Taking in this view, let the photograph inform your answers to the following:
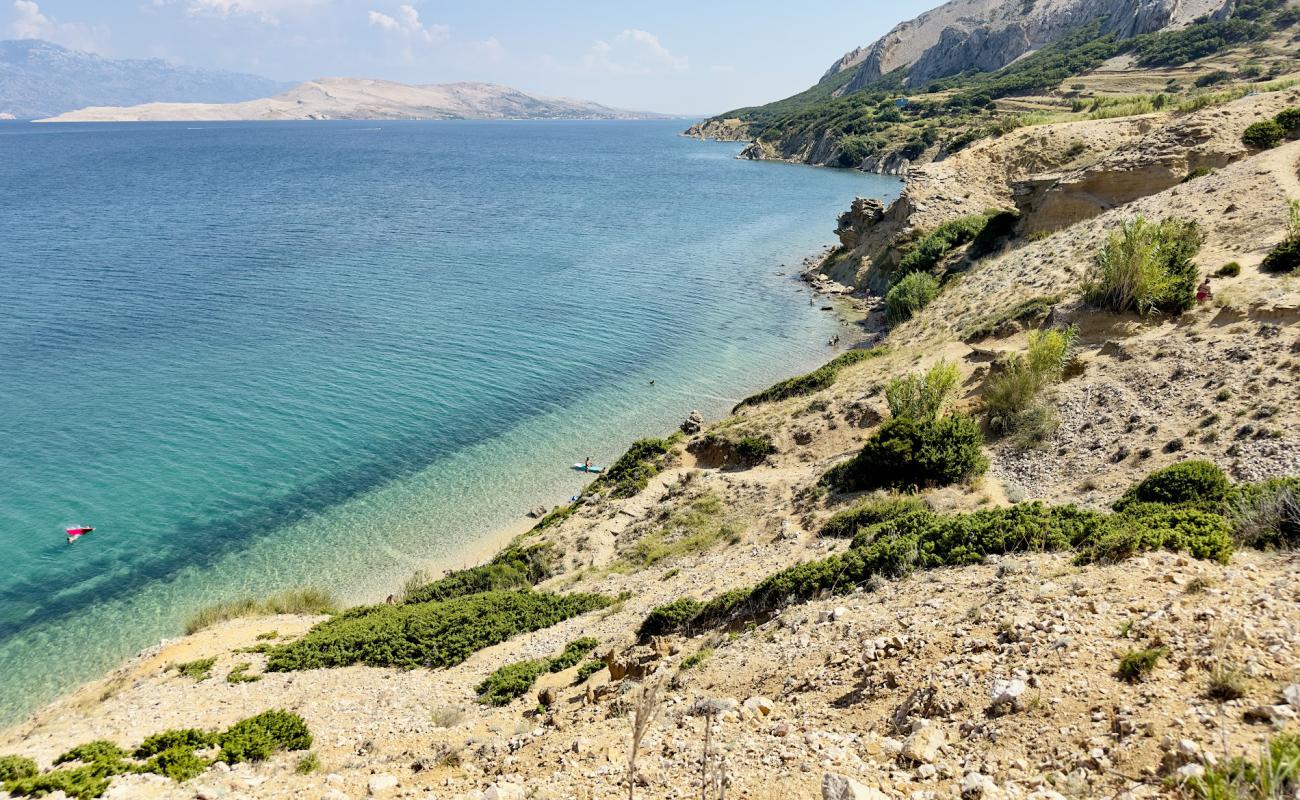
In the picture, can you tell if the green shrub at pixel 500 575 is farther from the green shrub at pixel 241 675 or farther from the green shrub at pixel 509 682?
the green shrub at pixel 509 682

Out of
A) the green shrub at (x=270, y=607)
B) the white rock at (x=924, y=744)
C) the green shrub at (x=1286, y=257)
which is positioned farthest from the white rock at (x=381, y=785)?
the green shrub at (x=1286, y=257)

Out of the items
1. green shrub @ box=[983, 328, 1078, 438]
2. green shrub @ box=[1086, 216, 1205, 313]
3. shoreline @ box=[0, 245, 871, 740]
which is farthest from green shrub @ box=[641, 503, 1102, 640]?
green shrub @ box=[1086, 216, 1205, 313]

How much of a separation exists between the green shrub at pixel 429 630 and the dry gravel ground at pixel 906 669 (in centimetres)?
59

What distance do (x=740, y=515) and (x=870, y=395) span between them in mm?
8654

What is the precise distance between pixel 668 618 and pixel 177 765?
28.2 feet

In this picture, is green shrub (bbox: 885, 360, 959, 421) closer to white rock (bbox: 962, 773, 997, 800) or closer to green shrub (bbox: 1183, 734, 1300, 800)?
white rock (bbox: 962, 773, 997, 800)

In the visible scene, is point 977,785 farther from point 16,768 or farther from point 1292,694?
point 16,768

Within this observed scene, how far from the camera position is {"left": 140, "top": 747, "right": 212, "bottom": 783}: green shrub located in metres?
11.3

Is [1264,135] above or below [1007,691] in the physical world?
above

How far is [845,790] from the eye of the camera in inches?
273

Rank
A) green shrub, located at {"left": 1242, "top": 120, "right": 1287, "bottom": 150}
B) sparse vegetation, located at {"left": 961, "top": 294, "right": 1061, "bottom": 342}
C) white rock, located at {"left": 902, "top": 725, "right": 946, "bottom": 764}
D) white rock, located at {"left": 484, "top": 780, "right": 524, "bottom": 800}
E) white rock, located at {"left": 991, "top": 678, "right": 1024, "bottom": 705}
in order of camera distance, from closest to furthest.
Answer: white rock, located at {"left": 902, "top": 725, "right": 946, "bottom": 764}
white rock, located at {"left": 991, "top": 678, "right": 1024, "bottom": 705}
white rock, located at {"left": 484, "top": 780, "right": 524, "bottom": 800}
sparse vegetation, located at {"left": 961, "top": 294, "right": 1061, "bottom": 342}
green shrub, located at {"left": 1242, "top": 120, "right": 1287, "bottom": 150}

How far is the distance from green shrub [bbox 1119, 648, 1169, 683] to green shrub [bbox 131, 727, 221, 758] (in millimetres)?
13839

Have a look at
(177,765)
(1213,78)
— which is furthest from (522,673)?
(1213,78)

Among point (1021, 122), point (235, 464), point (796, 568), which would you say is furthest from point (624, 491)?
point (1021, 122)
